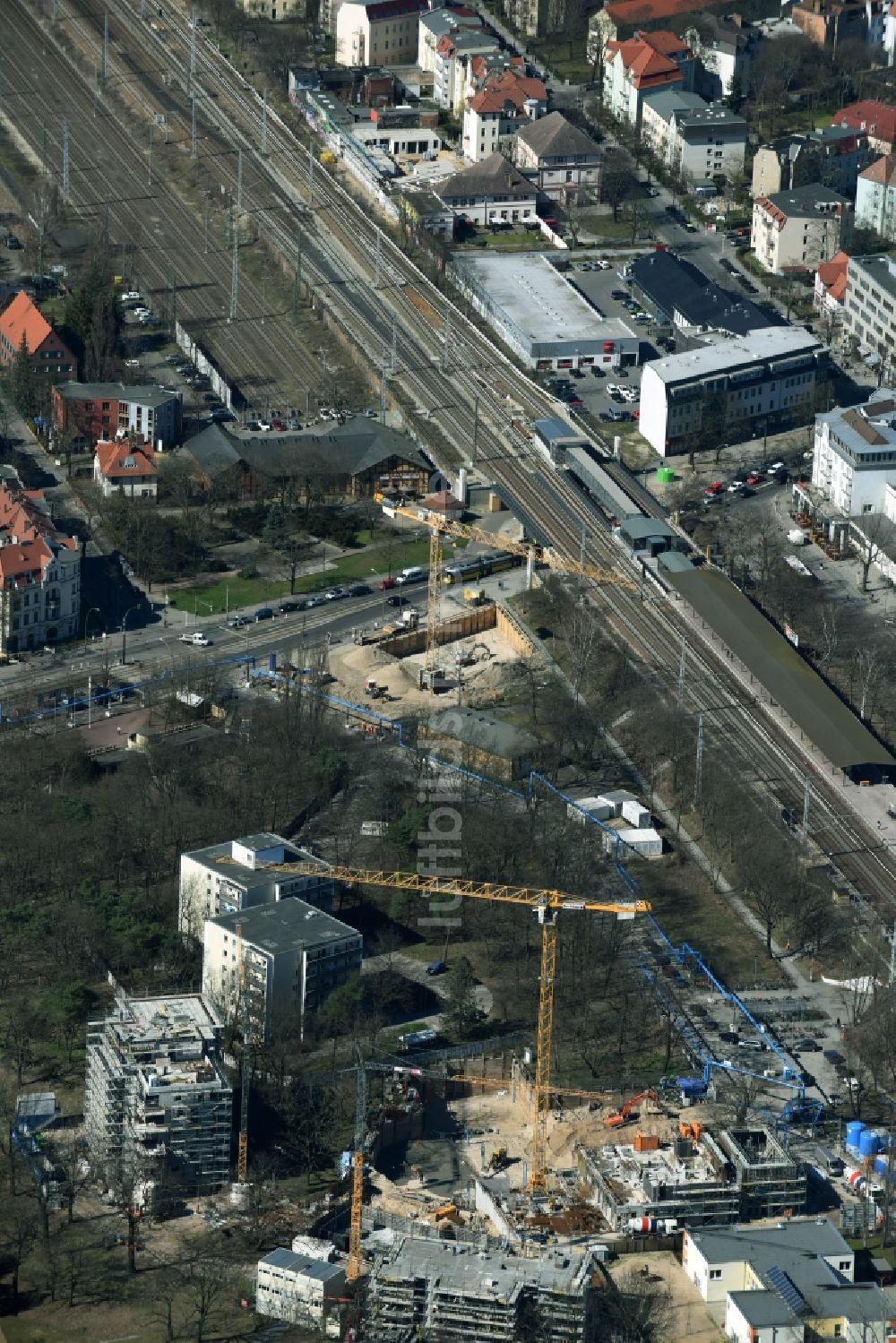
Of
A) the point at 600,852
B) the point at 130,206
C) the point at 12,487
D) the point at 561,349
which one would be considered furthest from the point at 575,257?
the point at 600,852

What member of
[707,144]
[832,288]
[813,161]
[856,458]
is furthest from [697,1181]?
[707,144]

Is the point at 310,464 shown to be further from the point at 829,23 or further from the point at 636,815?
the point at 829,23

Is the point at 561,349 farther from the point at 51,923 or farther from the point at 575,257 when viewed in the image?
the point at 51,923

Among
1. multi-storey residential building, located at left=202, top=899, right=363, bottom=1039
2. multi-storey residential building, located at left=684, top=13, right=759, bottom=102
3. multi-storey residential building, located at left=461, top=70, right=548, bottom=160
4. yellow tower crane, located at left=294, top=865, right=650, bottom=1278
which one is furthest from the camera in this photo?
multi-storey residential building, located at left=684, top=13, right=759, bottom=102

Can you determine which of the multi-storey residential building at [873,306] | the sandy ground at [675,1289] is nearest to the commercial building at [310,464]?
the multi-storey residential building at [873,306]

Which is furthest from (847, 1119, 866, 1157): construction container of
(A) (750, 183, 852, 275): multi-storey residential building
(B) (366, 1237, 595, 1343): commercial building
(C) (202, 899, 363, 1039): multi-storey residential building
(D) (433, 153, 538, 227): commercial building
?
(D) (433, 153, 538, 227): commercial building

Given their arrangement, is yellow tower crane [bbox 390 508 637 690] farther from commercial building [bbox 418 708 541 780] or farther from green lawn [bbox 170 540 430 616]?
commercial building [bbox 418 708 541 780]
